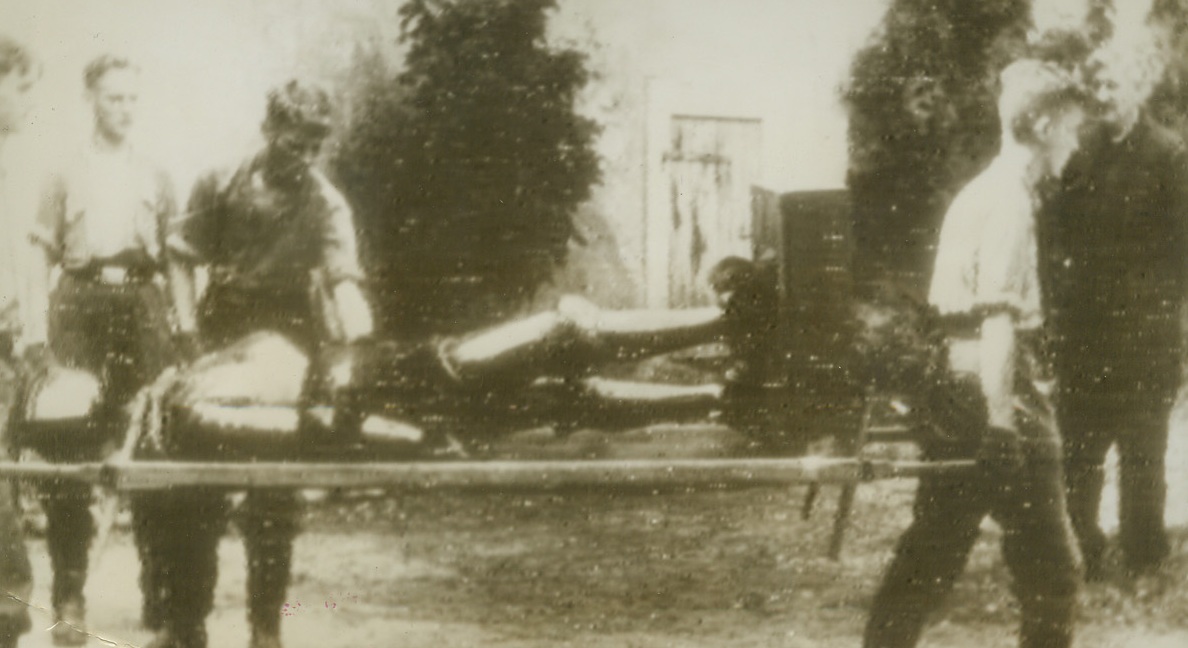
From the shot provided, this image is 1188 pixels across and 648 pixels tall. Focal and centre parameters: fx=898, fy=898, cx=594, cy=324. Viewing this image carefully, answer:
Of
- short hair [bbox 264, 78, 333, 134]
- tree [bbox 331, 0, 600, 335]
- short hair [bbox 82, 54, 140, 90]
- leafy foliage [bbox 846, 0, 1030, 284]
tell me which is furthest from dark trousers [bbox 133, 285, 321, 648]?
leafy foliage [bbox 846, 0, 1030, 284]

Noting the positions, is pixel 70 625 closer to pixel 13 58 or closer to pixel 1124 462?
pixel 13 58

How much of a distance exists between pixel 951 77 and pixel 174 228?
62.0 inches

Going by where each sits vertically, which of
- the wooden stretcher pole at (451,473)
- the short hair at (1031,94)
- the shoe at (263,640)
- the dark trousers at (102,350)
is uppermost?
the short hair at (1031,94)

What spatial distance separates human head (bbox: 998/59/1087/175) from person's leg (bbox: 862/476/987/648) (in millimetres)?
701

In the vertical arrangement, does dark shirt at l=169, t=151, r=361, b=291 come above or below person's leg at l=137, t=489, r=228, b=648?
above

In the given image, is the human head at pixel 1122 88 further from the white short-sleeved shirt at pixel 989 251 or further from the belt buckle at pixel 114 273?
the belt buckle at pixel 114 273

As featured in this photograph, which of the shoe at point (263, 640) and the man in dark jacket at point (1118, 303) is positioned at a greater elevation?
the man in dark jacket at point (1118, 303)

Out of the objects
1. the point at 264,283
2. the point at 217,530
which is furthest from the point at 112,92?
the point at 217,530

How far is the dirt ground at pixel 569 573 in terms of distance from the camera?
1771 millimetres

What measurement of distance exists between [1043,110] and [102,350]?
1957 mm

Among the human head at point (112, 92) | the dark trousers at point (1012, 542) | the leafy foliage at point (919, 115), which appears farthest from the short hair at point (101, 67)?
the dark trousers at point (1012, 542)

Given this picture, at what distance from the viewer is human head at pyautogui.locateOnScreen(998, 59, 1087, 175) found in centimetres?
185

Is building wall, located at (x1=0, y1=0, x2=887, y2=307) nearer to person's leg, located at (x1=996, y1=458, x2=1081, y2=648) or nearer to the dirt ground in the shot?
the dirt ground

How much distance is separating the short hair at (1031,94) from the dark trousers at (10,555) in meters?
2.06
